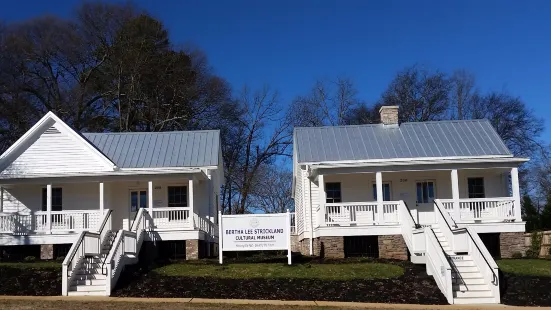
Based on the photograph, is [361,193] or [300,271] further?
[361,193]

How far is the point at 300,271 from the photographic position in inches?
787

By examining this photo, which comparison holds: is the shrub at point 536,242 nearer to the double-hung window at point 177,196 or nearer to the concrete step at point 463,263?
the concrete step at point 463,263

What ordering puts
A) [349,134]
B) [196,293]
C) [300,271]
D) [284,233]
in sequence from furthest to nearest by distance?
[349,134], [284,233], [300,271], [196,293]

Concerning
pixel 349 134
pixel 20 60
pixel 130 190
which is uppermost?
pixel 20 60

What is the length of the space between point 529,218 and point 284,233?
1639cm

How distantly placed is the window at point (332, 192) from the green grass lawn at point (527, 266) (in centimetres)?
730

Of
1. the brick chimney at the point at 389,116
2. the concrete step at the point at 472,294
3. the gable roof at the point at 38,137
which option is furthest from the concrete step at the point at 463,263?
the gable roof at the point at 38,137

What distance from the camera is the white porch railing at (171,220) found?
24656 mm

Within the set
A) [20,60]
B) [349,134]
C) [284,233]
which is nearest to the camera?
[284,233]

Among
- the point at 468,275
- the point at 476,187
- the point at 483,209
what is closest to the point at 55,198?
the point at 468,275

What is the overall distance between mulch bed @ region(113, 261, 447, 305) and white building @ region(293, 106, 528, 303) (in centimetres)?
175

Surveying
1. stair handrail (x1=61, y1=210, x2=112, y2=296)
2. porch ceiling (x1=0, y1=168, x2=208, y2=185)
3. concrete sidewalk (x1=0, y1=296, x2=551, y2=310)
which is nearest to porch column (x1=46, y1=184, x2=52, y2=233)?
porch ceiling (x1=0, y1=168, x2=208, y2=185)

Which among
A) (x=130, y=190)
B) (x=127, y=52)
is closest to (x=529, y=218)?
(x=130, y=190)

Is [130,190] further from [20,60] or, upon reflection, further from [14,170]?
[20,60]
